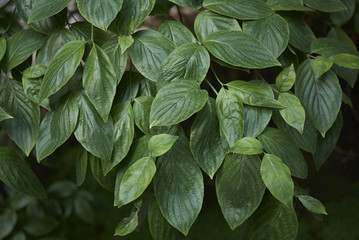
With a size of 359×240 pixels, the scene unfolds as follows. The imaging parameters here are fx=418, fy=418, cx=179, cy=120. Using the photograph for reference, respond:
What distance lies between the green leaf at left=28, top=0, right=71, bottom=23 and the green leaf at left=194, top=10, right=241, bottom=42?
260 millimetres

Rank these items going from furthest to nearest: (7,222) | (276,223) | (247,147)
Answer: (7,222) < (276,223) < (247,147)

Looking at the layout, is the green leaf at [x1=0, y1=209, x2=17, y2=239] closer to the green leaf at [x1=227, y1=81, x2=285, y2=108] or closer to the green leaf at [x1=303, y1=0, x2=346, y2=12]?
the green leaf at [x1=227, y1=81, x2=285, y2=108]

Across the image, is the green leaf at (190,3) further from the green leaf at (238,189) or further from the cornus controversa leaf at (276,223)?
the cornus controversa leaf at (276,223)

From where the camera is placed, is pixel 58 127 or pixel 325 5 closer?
pixel 58 127

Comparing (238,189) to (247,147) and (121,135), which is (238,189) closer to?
(247,147)

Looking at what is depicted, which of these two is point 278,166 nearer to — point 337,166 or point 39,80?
point 39,80

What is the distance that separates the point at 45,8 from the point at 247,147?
1.53 ft

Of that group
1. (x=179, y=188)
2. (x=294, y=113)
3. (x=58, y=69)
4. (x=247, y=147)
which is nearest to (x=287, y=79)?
(x=294, y=113)

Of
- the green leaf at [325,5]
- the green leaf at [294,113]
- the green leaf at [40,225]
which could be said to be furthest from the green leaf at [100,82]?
the green leaf at [40,225]

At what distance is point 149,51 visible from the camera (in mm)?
805

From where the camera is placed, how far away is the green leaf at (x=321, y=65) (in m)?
0.86

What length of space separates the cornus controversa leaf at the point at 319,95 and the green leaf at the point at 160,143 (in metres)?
0.31

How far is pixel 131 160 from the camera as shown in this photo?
81cm

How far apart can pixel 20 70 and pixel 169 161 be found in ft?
1.35
